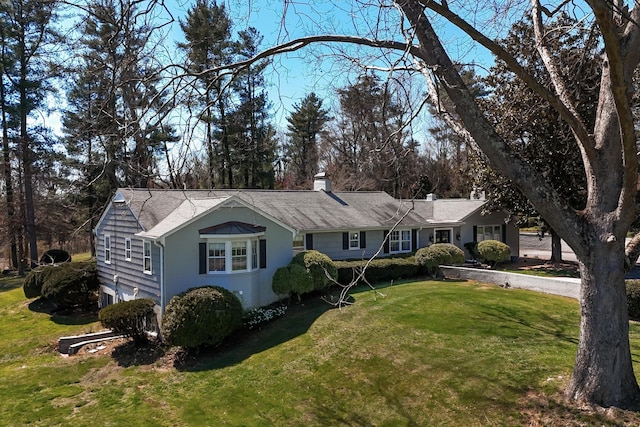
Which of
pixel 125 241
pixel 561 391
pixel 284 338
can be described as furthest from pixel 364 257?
pixel 561 391

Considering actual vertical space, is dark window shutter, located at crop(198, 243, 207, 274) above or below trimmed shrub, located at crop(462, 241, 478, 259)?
above

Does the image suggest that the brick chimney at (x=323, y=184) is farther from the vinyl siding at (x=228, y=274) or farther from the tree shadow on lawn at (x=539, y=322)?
the tree shadow on lawn at (x=539, y=322)

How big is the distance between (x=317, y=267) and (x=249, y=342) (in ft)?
13.2

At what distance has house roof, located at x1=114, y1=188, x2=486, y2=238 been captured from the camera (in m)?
15.1

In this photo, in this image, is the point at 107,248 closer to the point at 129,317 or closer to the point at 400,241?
the point at 129,317

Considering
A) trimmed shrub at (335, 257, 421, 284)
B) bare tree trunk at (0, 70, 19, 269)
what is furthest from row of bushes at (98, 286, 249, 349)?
bare tree trunk at (0, 70, 19, 269)

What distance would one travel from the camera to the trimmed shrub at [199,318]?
12000 mm

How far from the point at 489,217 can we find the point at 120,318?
67.7 ft

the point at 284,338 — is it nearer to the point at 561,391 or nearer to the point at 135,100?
the point at 561,391

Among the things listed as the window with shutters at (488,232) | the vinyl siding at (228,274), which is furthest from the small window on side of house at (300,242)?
the window with shutters at (488,232)

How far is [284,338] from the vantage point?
1271cm

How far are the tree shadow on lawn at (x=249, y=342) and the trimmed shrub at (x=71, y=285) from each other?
26.0 feet

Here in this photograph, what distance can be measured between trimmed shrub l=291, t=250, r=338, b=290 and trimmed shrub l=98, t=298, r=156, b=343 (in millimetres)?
5443

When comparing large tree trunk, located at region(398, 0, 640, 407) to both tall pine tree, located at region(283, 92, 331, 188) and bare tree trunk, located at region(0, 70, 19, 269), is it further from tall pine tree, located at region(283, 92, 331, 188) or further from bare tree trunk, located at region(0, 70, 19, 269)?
tall pine tree, located at region(283, 92, 331, 188)
